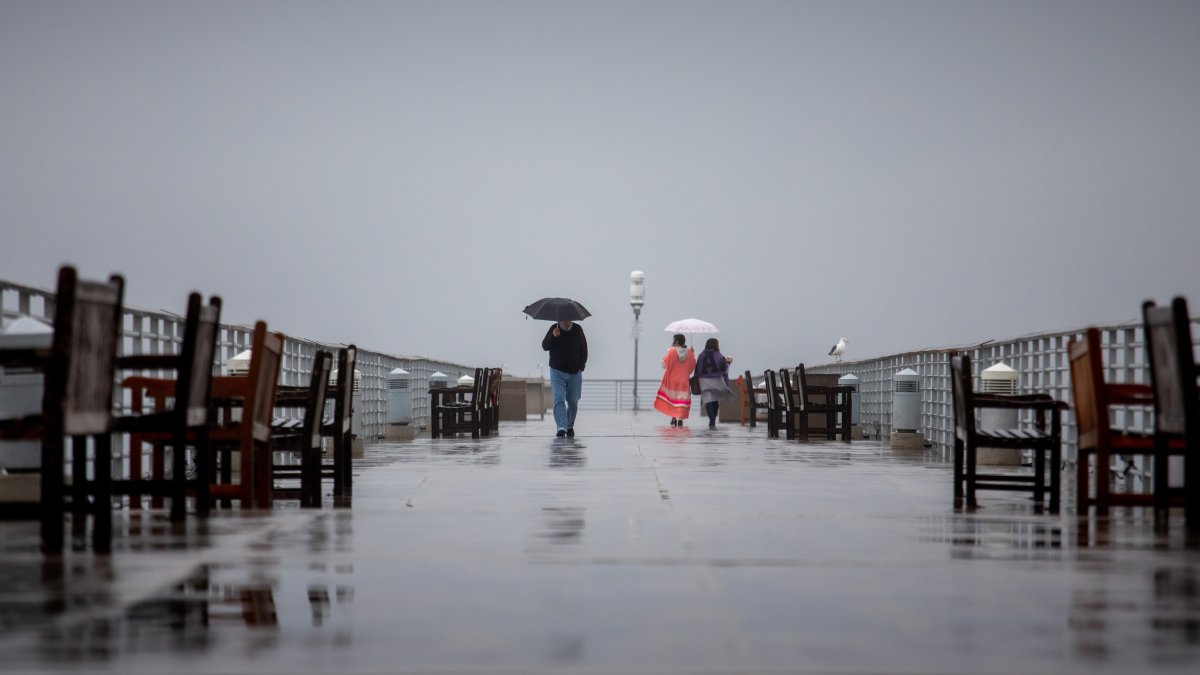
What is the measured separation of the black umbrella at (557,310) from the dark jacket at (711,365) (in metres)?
4.87

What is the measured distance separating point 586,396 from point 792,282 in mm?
7553

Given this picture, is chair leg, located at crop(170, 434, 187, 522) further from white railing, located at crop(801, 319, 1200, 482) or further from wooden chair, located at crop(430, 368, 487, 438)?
wooden chair, located at crop(430, 368, 487, 438)

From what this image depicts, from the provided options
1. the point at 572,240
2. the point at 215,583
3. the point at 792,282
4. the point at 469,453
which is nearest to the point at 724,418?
the point at 469,453

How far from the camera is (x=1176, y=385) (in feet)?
19.8

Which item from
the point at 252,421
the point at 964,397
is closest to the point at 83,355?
the point at 252,421

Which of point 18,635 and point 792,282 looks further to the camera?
point 792,282

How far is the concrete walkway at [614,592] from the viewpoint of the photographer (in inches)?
136

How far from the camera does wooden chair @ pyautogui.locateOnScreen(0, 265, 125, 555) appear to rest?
477cm

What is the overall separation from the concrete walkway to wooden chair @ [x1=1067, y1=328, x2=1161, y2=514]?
0.14m

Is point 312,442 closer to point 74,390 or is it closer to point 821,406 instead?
point 74,390

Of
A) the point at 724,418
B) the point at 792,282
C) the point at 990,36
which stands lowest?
the point at 724,418

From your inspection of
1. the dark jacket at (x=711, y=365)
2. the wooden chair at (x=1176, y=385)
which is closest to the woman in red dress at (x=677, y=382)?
the dark jacket at (x=711, y=365)

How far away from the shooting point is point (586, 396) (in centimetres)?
4250

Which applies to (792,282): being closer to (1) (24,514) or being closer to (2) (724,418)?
(2) (724,418)
